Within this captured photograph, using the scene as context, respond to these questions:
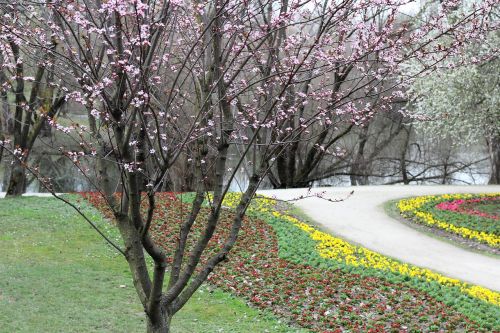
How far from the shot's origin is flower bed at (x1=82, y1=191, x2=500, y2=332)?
7027 mm

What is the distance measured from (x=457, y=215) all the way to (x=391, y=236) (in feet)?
8.07

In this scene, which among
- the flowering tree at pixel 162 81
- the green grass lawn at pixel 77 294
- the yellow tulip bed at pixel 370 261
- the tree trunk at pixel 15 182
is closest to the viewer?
the flowering tree at pixel 162 81

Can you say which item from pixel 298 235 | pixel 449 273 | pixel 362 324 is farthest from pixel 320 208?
pixel 362 324

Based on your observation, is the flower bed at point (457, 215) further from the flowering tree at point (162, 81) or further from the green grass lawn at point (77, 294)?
the flowering tree at point (162, 81)

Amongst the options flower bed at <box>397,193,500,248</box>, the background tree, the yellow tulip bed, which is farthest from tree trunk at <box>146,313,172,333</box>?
the background tree

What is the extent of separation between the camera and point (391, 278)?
865 cm

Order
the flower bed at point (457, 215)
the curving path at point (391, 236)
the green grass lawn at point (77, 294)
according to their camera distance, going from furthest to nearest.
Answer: the flower bed at point (457, 215)
the curving path at point (391, 236)
the green grass lawn at point (77, 294)

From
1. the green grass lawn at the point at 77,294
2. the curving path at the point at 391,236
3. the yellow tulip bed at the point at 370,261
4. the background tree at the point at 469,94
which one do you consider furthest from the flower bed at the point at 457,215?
the green grass lawn at the point at 77,294

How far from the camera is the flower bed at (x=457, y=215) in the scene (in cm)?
1211

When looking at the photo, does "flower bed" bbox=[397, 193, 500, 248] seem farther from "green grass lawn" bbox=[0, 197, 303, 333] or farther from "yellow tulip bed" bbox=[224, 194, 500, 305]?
"green grass lawn" bbox=[0, 197, 303, 333]

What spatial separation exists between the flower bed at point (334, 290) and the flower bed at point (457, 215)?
304 centimetres

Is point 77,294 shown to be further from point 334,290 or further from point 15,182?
point 15,182

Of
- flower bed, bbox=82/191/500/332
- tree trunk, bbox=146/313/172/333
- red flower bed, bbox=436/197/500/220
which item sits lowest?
flower bed, bbox=82/191/500/332

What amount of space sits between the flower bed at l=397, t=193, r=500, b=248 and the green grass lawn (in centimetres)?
615
